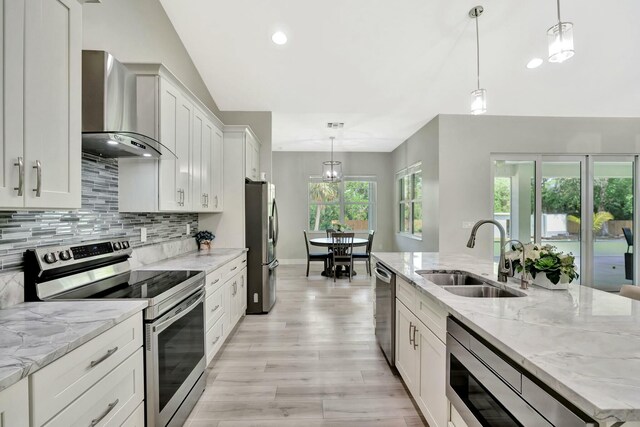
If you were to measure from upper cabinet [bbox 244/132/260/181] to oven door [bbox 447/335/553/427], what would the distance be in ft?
10.5

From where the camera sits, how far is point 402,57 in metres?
3.63

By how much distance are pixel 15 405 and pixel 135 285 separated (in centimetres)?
103

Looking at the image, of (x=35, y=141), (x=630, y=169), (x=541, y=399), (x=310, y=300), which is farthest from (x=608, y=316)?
(x=630, y=169)

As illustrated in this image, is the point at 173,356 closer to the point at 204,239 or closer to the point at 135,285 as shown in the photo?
the point at 135,285

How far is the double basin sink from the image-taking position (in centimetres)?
172

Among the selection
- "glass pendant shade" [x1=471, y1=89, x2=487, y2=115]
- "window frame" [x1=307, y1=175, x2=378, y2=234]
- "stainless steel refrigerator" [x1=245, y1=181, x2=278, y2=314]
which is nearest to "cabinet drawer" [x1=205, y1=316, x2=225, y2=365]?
"stainless steel refrigerator" [x1=245, y1=181, x2=278, y2=314]

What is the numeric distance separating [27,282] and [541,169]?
620 centimetres

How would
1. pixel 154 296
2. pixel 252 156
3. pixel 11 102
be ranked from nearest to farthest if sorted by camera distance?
1. pixel 11 102
2. pixel 154 296
3. pixel 252 156

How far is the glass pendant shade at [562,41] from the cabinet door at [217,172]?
10.5 ft

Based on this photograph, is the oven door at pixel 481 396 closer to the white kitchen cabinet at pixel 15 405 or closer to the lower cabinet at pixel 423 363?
the lower cabinet at pixel 423 363

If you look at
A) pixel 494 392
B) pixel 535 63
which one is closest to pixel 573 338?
pixel 494 392

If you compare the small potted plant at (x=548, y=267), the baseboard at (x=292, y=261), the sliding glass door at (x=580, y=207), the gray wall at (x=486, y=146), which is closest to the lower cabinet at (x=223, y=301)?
the small potted plant at (x=548, y=267)

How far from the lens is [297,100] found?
446 centimetres

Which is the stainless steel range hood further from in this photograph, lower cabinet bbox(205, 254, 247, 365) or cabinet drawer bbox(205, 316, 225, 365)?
cabinet drawer bbox(205, 316, 225, 365)
